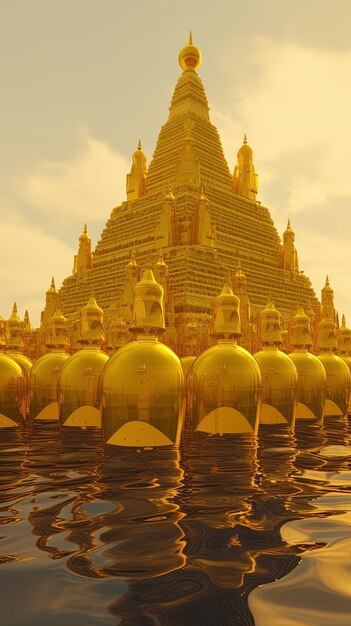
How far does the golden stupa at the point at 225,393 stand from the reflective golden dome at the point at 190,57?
3625cm

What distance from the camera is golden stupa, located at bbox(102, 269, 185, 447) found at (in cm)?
550

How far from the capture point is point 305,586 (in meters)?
2.36

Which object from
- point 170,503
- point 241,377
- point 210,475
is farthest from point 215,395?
point 170,503

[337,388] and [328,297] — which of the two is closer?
[337,388]

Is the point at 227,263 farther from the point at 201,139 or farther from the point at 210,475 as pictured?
the point at 210,475

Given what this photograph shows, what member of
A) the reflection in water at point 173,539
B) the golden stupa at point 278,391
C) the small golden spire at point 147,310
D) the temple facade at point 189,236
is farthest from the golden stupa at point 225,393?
the temple facade at point 189,236

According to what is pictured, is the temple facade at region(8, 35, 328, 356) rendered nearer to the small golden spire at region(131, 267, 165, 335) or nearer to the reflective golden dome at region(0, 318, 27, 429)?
the reflective golden dome at region(0, 318, 27, 429)

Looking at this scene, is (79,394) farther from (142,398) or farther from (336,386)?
(336,386)

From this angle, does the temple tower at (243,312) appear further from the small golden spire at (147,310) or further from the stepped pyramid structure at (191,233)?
the small golden spire at (147,310)

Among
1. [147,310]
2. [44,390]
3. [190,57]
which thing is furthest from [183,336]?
[190,57]

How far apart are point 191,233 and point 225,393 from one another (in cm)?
1953

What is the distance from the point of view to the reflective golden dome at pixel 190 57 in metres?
37.1

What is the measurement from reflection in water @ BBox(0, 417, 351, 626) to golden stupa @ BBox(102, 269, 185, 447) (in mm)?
185

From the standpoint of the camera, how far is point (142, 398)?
5.50m
